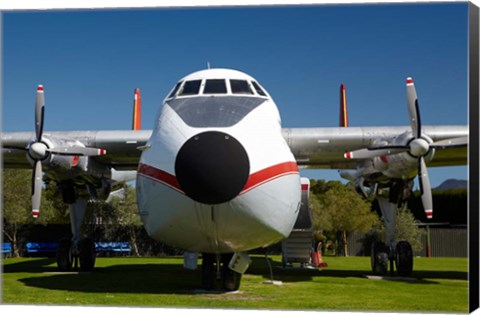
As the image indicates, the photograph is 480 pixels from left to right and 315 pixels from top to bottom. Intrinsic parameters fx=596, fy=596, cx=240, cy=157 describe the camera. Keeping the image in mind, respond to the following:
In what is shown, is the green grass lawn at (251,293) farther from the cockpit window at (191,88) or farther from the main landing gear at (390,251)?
the cockpit window at (191,88)

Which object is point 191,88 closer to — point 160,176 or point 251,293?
point 160,176

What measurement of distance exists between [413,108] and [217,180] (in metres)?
6.47

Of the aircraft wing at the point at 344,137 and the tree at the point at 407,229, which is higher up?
the aircraft wing at the point at 344,137

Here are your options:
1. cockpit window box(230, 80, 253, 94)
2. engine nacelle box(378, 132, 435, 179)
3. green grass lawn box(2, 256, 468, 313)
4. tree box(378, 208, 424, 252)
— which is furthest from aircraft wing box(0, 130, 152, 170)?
tree box(378, 208, 424, 252)

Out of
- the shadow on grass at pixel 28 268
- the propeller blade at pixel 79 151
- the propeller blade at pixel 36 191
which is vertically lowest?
the shadow on grass at pixel 28 268

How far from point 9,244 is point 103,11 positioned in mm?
25355

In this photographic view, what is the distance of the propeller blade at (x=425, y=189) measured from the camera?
12.4m

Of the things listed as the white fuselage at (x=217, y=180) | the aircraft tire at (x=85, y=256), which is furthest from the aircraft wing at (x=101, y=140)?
the white fuselage at (x=217, y=180)

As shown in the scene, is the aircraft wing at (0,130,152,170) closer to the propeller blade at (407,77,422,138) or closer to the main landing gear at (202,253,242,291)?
the main landing gear at (202,253,242,291)

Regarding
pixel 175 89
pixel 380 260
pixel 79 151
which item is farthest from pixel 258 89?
pixel 380 260

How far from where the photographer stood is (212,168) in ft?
27.8

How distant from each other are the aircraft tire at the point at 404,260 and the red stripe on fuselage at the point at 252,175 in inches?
309

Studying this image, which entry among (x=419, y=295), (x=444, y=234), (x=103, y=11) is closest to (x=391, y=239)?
(x=419, y=295)

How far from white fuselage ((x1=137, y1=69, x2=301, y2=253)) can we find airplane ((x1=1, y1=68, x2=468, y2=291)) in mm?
17
